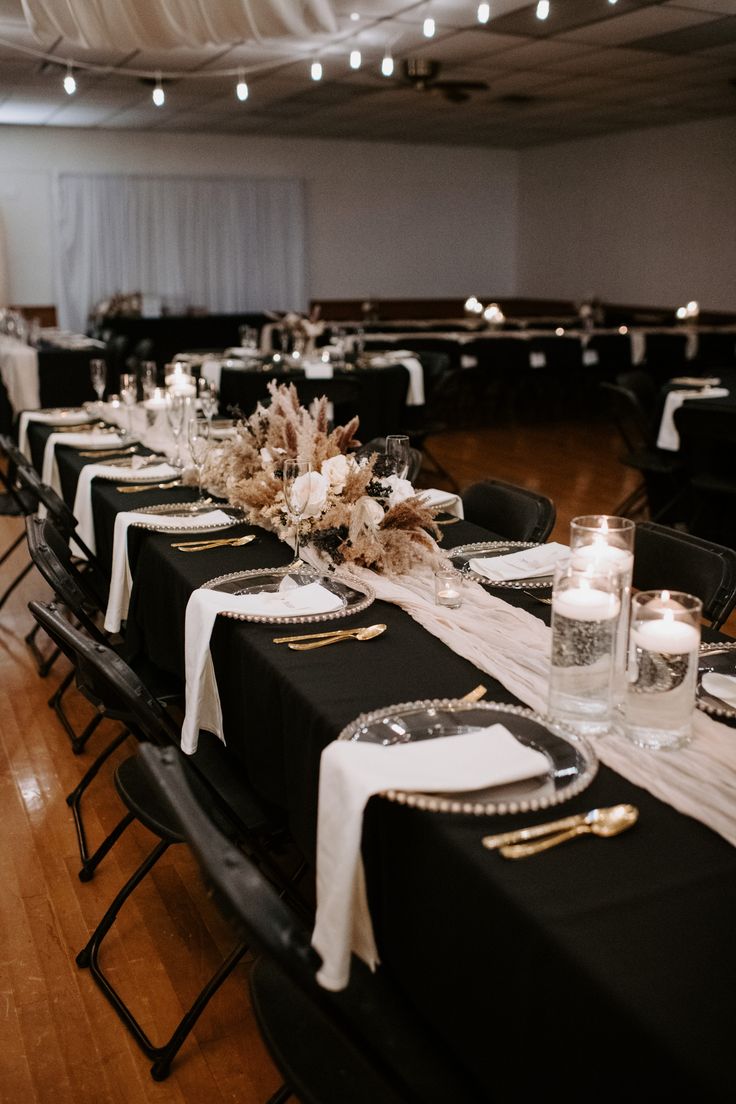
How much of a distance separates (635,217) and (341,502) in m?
11.2

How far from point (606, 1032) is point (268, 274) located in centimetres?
1335

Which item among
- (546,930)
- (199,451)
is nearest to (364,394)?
(199,451)

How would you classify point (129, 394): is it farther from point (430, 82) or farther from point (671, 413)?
point (430, 82)

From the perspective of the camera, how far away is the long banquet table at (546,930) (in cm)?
104

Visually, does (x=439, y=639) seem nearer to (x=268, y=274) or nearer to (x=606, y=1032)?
(x=606, y=1032)

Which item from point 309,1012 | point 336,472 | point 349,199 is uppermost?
point 349,199

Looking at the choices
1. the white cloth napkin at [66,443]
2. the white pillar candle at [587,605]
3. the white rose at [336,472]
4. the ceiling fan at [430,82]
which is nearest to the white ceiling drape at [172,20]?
the white cloth napkin at [66,443]

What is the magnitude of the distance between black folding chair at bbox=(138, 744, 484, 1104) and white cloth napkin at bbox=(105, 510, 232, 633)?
1.48 meters

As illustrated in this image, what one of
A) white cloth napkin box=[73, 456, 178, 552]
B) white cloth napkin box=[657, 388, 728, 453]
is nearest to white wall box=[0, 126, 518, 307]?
white cloth napkin box=[657, 388, 728, 453]

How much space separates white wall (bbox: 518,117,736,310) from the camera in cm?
1123

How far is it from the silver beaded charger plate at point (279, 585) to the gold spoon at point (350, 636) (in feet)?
0.28

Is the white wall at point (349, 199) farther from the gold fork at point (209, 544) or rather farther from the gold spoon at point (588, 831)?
the gold spoon at point (588, 831)

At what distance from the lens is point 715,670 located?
1.81 metres

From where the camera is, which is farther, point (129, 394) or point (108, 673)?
point (129, 394)
